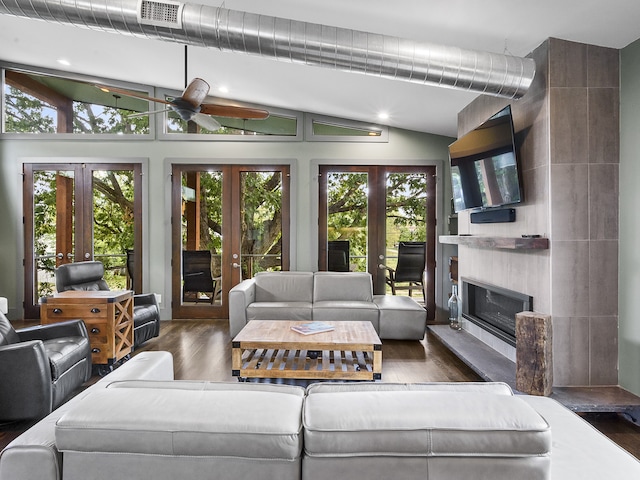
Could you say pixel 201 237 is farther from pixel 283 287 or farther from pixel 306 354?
pixel 306 354

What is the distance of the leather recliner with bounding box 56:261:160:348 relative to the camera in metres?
3.97

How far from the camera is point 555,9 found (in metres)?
2.53

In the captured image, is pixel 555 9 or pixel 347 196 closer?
pixel 555 9

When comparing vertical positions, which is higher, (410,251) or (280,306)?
(410,251)

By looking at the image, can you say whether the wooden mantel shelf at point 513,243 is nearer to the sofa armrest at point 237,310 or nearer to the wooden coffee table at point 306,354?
the wooden coffee table at point 306,354

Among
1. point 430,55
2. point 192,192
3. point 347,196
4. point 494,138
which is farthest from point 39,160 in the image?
point 494,138

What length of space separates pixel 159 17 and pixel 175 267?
3.77 m

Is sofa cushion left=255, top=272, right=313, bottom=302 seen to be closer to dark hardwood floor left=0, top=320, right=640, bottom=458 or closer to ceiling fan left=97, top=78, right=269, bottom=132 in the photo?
dark hardwood floor left=0, top=320, right=640, bottom=458

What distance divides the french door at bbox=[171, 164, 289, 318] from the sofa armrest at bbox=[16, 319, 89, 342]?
97.2 inches

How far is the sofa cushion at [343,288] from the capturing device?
4961mm

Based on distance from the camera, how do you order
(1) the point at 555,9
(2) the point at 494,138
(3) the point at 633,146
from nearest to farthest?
1. (1) the point at 555,9
2. (3) the point at 633,146
3. (2) the point at 494,138

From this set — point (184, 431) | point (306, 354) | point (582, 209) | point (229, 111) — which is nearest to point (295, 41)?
point (229, 111)

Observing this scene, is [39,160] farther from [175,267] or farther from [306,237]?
[306,237]

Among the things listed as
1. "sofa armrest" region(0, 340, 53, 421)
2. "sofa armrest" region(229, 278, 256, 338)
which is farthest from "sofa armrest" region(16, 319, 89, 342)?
"sofa armrest" region(229, 278, 256, 338)
